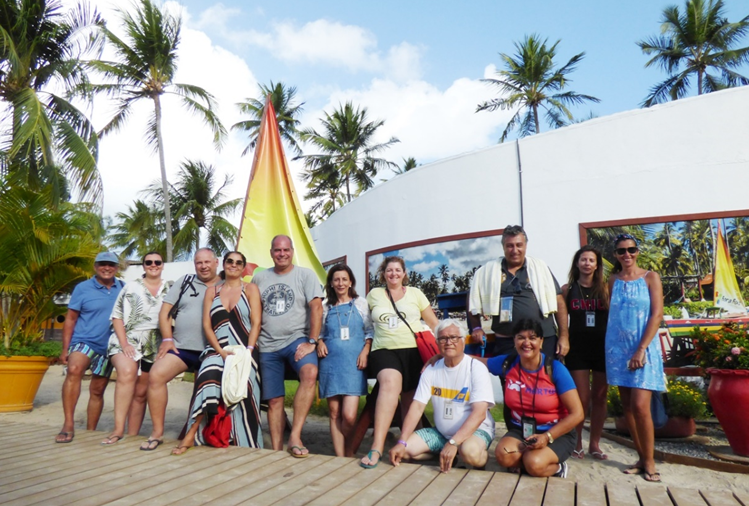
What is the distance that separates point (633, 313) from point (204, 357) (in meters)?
3.20

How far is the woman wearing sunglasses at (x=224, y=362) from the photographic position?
4074 millimetres

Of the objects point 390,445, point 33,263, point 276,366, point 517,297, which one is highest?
point 33,263

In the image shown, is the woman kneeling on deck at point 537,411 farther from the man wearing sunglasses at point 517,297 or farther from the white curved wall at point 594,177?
the white curved wall at point 594,177

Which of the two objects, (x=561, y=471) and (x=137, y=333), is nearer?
(x=561, y=471)

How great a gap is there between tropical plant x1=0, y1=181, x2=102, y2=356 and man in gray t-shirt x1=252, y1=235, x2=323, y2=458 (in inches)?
189

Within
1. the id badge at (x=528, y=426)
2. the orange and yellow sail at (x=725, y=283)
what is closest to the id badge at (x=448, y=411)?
the id badge at (x=528, y=426)

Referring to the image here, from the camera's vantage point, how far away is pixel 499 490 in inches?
120

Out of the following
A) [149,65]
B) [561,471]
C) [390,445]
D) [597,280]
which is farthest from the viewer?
[149,65]

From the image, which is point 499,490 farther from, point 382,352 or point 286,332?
point 286,332

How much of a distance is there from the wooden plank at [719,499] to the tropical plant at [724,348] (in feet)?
6.68

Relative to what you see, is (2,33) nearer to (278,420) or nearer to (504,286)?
(278,420)

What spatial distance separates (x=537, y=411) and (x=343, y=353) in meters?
1.53

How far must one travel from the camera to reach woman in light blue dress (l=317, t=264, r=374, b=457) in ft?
14.1

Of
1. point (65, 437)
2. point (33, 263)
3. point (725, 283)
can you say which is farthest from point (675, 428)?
point (33, 263)
